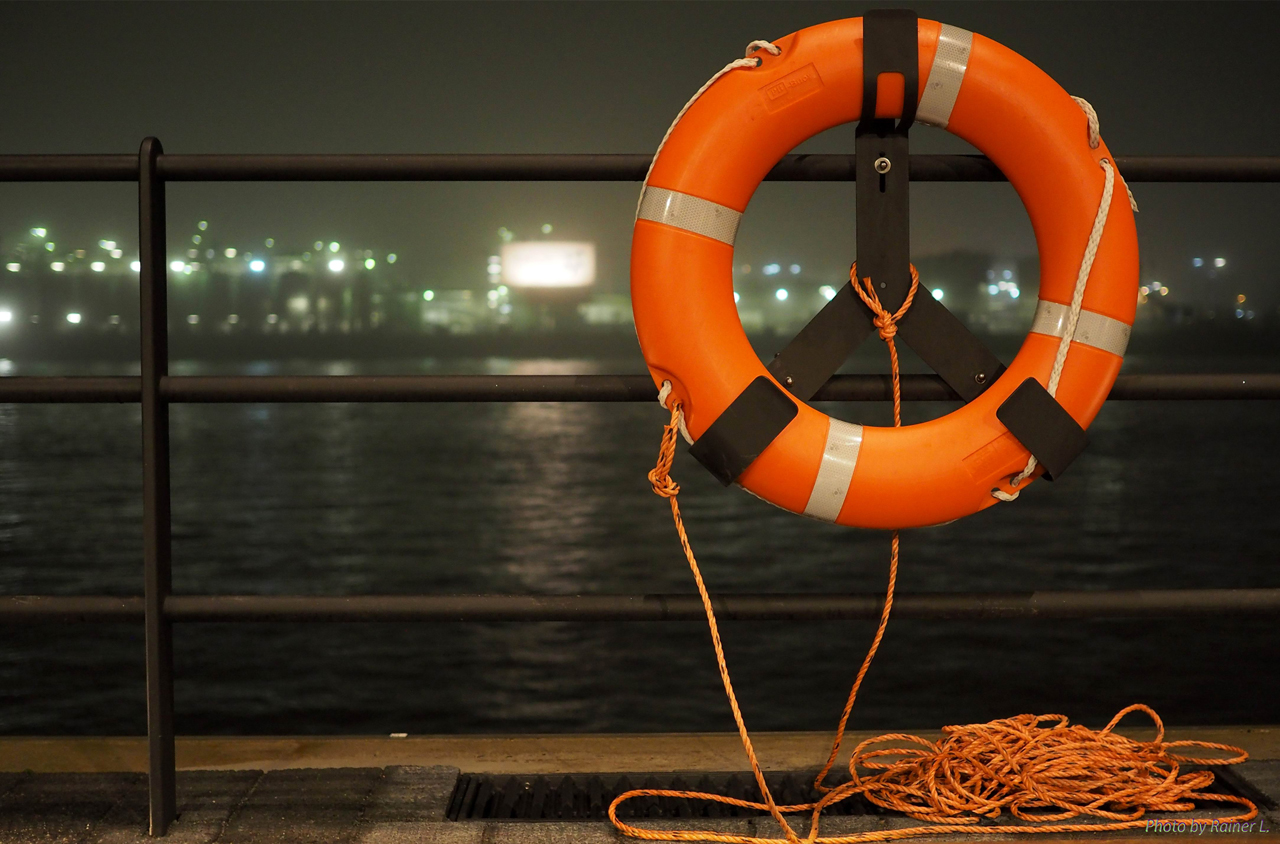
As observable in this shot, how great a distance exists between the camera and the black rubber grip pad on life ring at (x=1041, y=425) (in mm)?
1467

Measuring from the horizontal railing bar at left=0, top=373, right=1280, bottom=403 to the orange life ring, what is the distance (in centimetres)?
7

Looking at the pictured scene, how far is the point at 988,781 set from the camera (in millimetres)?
1549

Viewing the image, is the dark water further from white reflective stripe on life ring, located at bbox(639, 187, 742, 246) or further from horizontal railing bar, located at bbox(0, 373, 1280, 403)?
white reflective stripe on life ring, located at bbox(639, 187, 742, 246)

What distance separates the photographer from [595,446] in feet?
75.3

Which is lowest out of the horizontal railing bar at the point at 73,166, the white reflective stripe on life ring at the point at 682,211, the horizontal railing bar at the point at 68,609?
the horizontal railing bar at the point at 68,609

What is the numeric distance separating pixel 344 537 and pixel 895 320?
355 inches

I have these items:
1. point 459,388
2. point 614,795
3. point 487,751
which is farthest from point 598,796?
point 459,388

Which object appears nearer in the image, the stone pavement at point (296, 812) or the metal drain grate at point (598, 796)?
the stone pavement at point (296, 812)

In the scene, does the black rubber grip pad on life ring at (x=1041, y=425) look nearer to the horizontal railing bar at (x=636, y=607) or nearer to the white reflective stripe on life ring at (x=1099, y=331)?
the white reflective stripe on life ring at (x=1099, y=331)

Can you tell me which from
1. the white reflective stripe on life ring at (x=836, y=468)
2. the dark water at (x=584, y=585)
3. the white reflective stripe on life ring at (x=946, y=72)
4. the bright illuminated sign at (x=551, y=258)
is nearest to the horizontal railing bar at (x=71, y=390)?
the white reflective stripe on life ring at (x=836, y=468)

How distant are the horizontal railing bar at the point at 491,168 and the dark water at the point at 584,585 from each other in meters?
2.80

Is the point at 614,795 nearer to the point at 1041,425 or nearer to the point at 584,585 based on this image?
the point at 1041,425

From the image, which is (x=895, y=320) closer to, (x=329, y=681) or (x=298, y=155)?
(x=298, y=155)

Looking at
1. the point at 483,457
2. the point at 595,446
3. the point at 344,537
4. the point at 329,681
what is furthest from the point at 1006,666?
the point at 595,446
